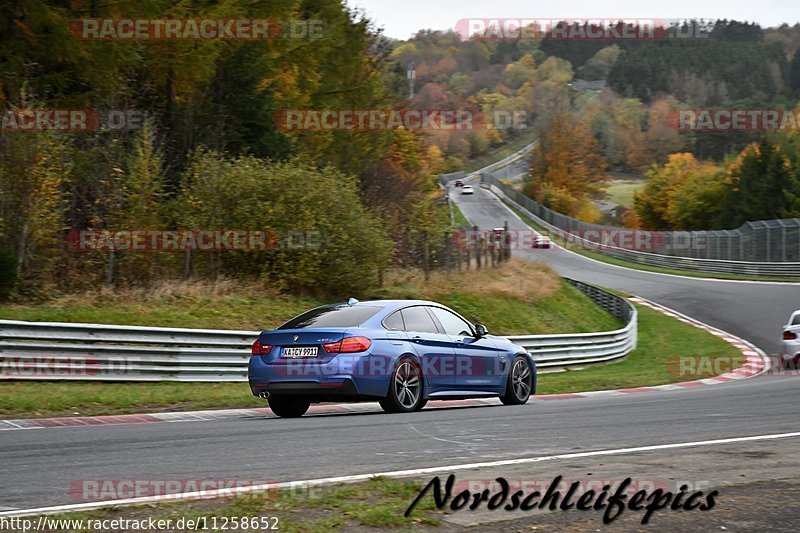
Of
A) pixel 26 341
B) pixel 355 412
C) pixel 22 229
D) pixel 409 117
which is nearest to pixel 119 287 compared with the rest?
pixel 22 229

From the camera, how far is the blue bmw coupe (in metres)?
11.9

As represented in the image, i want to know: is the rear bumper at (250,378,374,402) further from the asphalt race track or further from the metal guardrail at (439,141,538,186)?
the metal guardrail at (439,141,538,186)

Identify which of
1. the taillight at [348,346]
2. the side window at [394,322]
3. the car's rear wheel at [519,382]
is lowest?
the car's rear wheel at [519,382]

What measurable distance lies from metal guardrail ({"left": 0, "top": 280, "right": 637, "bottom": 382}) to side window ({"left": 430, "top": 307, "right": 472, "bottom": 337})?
551 cm

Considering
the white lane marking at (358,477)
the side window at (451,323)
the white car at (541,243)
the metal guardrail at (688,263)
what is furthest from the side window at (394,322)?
the white car at (541,243)

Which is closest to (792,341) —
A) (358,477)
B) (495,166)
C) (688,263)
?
(358,477)

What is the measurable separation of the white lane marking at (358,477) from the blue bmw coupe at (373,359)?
398cm

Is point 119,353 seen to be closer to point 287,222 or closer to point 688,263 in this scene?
point 287,222

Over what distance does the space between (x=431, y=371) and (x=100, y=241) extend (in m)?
11.7

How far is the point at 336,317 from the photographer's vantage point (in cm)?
1255

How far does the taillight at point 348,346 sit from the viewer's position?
11.9 m

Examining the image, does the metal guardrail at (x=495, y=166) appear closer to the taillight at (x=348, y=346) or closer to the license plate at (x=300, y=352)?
the license plate at (x=300, y=352)

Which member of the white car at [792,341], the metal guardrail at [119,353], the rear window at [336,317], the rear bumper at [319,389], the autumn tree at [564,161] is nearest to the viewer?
the rear bumper at [319,389]

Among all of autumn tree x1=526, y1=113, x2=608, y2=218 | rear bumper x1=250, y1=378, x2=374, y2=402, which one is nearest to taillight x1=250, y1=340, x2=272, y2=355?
rear bumper x1=250, y1=378, x2=374, y2=402
